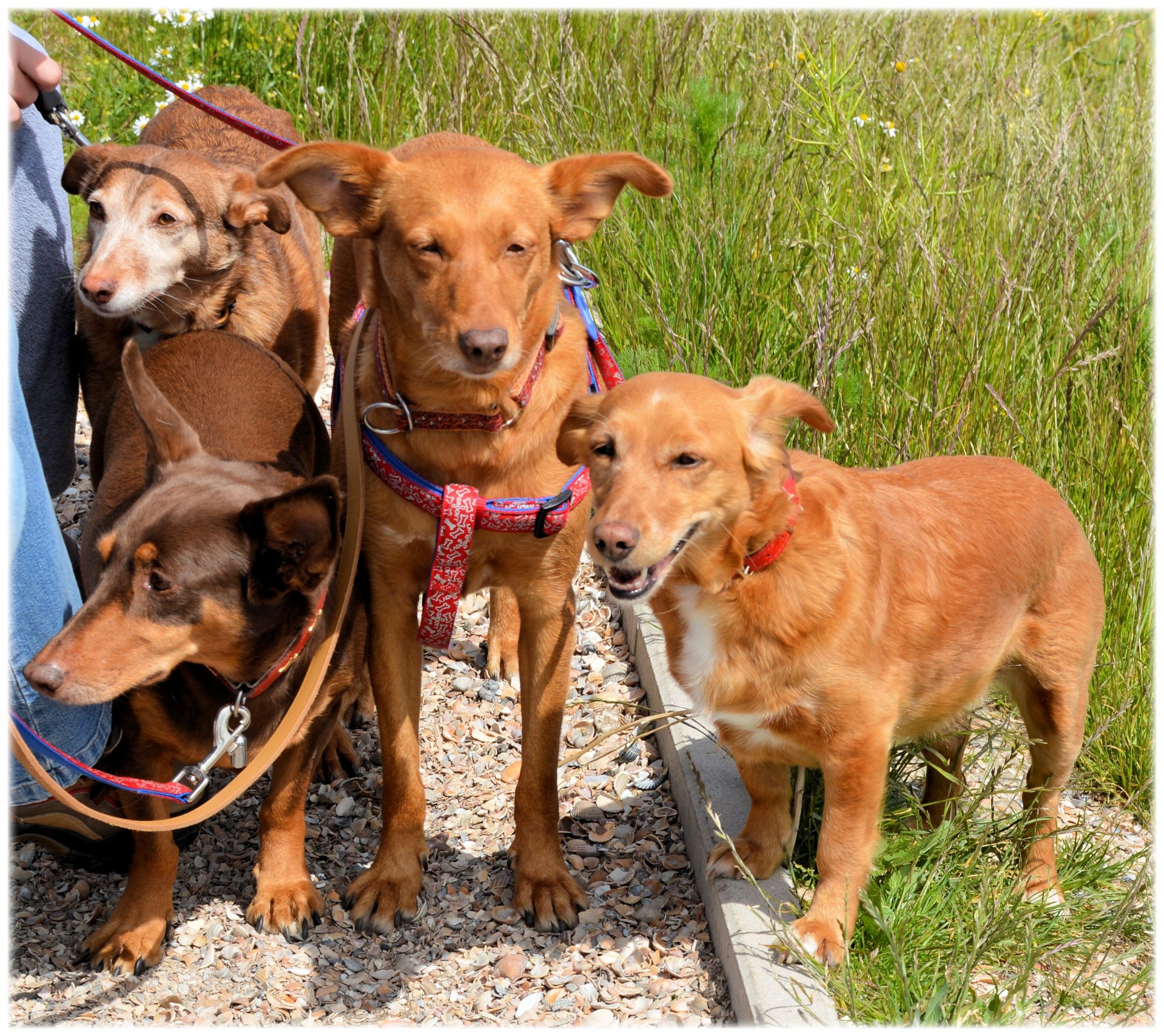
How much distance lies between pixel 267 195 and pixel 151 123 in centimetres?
153

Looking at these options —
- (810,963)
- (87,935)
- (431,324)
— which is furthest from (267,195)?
(810,963)

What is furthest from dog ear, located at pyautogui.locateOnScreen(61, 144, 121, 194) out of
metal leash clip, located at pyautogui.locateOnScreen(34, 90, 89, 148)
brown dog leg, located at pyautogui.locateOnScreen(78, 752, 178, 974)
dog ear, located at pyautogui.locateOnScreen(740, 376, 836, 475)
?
dog ear, located at pyautogui.locateOnScreen(740, 376, 836, 475)

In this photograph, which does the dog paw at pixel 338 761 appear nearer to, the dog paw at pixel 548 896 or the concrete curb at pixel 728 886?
the dog paw at pixel 548 896

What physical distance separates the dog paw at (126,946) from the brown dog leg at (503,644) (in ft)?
5.28

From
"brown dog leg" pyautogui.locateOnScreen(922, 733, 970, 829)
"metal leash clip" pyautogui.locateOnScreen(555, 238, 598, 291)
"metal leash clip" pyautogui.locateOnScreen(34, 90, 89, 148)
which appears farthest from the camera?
"metal leash clip" pyautogui.locateOnScreen(34, 90, 89, 148)

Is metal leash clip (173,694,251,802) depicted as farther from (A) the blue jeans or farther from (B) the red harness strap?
(B) the red harness strap

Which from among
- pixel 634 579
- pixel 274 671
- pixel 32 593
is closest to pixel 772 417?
pixel 634 579

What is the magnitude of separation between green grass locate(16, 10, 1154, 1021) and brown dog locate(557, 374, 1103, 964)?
0.18 meters

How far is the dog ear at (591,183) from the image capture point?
134 inches

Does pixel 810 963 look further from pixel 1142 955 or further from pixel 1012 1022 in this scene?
pixel 1142 955

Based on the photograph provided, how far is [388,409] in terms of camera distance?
3.42m

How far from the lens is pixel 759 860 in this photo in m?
3.56

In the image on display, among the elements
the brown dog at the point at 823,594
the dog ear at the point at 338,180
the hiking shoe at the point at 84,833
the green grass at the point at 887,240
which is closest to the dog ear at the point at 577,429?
the brown dog at the point at 823,594

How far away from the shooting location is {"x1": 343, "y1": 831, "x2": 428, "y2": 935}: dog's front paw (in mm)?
3598
